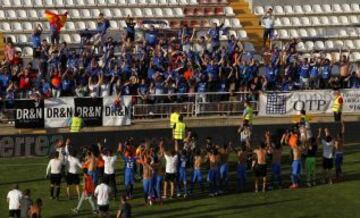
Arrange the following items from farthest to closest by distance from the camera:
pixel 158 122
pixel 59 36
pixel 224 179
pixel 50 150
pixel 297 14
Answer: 1. pixel 297 14
2. pixel 59 36
3. pixel 158 122
4. pixel 50 150
5. pixel 224 179

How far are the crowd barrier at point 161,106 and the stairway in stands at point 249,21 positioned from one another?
7.21 meters

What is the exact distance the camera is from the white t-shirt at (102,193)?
94.2 feet

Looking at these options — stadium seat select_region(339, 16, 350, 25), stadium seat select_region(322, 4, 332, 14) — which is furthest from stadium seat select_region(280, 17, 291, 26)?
stadium seat select_region(339, 16, 350, 25)

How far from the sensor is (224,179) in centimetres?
3341

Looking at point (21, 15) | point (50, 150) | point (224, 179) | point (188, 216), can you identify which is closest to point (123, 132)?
point (50, 150)

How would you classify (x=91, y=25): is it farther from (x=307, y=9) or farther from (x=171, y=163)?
(x=171, y=163)

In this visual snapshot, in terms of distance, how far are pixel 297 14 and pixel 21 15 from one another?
48.7 feet

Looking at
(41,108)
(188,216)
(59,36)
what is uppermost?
(59,36)

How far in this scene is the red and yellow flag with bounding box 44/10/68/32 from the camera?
4412cm

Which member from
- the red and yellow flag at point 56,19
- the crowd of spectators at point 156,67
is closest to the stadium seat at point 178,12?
the crowd of spectators at point 156,67

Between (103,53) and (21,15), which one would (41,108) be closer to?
(103,53)

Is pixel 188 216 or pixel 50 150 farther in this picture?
pixel 50 150

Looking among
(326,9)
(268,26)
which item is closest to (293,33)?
(268,26)

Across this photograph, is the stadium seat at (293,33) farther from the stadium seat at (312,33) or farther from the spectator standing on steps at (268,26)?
the spectator standing on steps at (268,26)
